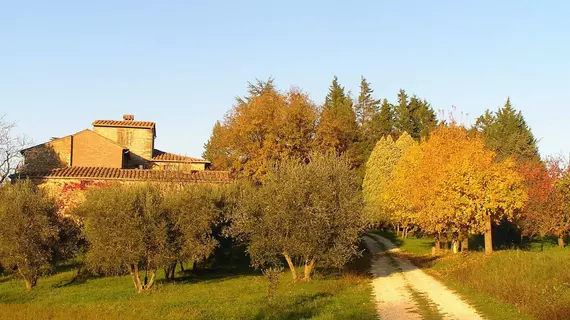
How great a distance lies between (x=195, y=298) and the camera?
23.5 metres

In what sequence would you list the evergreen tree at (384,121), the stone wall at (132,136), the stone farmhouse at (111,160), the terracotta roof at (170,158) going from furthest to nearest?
the evergreen tree at (384,121) < the stone wall at (132,136) < the terracotta roof at (170,158) < the stone farmhouse at (111,160)

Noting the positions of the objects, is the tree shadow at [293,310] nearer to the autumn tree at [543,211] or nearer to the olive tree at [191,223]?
the olive tree at [191,223]

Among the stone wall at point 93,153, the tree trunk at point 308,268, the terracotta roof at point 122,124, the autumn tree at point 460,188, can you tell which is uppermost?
the terracotta roof at point 122,124

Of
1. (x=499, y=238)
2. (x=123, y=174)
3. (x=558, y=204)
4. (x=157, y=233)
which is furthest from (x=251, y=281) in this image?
(x=499, y=238)

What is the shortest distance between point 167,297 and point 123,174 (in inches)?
882

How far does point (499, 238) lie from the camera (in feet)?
194

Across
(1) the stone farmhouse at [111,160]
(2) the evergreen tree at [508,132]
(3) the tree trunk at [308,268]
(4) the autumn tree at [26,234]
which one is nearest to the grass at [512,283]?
(3) the tree trunk at [308,268]

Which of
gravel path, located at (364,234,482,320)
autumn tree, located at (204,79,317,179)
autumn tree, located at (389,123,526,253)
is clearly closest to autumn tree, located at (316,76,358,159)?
autumn tree, located at (204,79,317,179)

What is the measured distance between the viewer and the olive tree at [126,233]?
87.0 feet

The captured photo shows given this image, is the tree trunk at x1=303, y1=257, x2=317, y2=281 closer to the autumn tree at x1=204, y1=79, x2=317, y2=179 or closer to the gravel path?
the gravel path

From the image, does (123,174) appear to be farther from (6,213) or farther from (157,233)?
(157,233)

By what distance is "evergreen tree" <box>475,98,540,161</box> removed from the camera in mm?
82812

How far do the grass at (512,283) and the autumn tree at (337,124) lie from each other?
595 inches

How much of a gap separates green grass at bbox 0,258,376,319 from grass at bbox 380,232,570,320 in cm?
451
